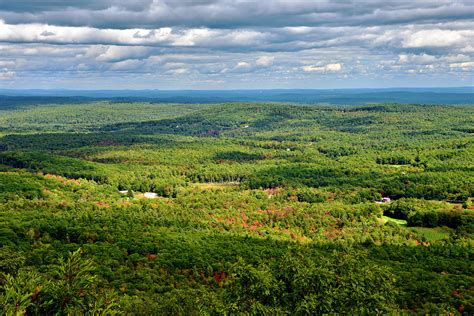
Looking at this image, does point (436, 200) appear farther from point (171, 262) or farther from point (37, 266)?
point (37, 266)

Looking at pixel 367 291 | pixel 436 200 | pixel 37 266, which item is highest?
pixel 367 291

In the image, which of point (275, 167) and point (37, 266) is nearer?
point (37, 266)

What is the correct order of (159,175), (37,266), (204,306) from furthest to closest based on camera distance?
(159,175)
(37,266)
(204,306)

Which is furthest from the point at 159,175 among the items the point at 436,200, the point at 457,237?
the point at 457,237

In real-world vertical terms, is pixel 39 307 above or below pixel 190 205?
above

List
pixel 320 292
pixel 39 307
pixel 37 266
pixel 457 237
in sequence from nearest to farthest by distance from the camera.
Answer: pixel 39 307, pixel 320 292, pixel 37 266, pixel 457 237

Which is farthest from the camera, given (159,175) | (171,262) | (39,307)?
(159,175)

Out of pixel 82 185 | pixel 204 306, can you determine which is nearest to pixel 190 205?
pixel 82 185

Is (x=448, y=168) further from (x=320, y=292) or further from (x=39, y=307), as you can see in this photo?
(x=39, y=307)

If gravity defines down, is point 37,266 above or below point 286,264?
below
